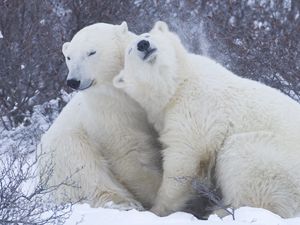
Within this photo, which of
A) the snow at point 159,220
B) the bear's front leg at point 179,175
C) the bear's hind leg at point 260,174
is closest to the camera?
the snow at point 159,220

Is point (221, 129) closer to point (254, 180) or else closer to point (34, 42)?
point (254, 180)

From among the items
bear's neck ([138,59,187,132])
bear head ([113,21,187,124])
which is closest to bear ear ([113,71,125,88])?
bear head ([113,21,187,124])

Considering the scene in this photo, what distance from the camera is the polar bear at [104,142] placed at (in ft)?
15.5

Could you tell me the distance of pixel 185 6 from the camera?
9.88 meters

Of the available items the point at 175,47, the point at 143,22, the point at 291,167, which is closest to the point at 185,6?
the point at 143,22

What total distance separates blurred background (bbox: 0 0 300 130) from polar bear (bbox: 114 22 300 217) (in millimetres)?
2491

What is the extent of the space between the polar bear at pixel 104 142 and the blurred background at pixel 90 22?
2.62 m

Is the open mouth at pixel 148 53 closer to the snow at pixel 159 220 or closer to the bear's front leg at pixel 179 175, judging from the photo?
the bear's front leg at pixel 179 175

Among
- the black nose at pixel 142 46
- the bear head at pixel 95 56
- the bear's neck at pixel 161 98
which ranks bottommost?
the bear's neck at pixel 161 98

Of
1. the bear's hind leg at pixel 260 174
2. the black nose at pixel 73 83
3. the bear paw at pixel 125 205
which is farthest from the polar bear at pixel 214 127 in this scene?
the black nose at pixel 73 83

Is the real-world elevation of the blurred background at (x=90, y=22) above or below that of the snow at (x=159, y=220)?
below

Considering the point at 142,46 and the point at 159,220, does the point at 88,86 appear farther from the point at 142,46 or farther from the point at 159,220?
the point at 159,220

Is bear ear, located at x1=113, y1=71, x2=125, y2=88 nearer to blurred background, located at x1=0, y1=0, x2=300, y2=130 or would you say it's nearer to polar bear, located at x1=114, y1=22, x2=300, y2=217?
polar bear, located at x1=114, y1=22, x2=300, y2=217

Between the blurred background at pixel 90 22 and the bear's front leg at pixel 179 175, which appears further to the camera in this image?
the blurred background at pixel 90 22
